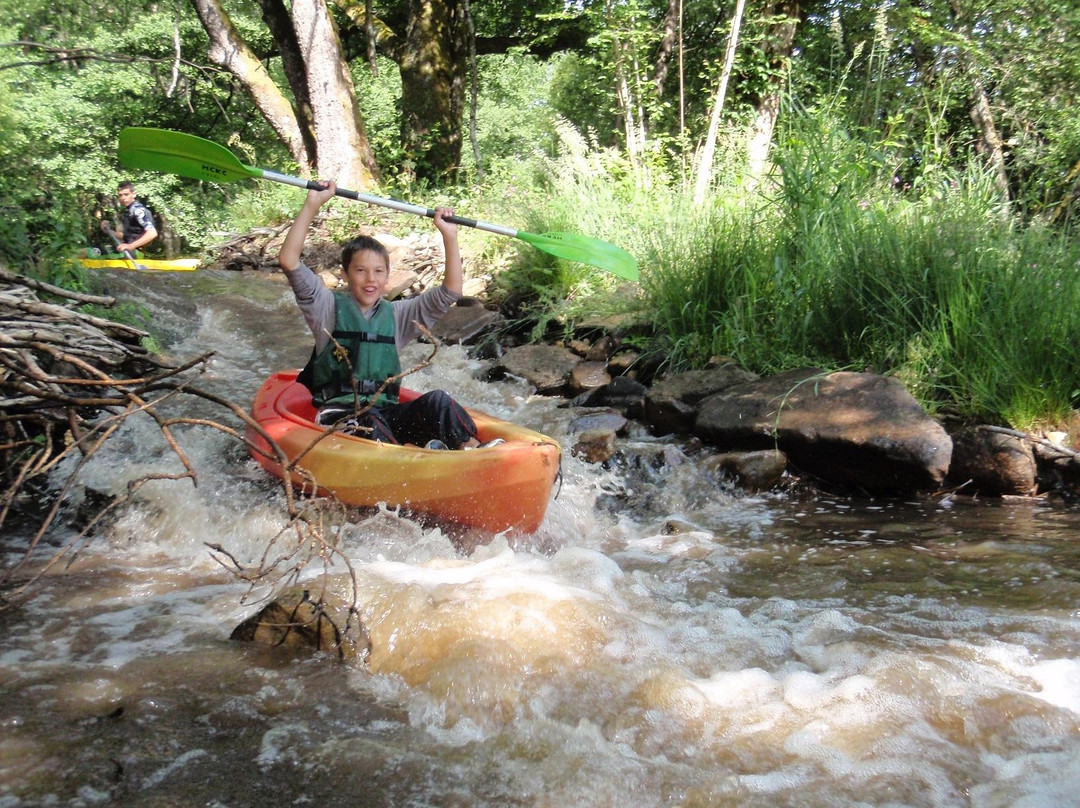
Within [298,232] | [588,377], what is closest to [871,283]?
[588,377]

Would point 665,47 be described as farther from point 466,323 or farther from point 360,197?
point 360,197

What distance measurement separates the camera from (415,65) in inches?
456

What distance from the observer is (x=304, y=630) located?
2.51m

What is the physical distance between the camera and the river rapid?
192 cm

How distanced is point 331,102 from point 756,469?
840 centimetres

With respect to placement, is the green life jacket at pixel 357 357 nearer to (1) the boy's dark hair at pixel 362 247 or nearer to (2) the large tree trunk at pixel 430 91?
(1) the boy's dark hair at pixel 362 247

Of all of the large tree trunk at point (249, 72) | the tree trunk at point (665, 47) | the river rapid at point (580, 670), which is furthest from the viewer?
the large tree trunk at point (249, 72)

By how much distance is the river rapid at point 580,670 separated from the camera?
1924 mm

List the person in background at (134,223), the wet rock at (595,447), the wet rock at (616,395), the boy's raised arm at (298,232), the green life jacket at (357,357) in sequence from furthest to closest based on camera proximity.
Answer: the person in background at (134,223) < the wet rock at (616,395) < the wet rock at (595,447) < the green life jacket at (357,357) < the boy's raised arm at (298,232)

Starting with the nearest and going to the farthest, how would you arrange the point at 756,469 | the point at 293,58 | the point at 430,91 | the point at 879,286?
the point at 756,469
the point at 879,286
the point at 293,58
the point at 430,91

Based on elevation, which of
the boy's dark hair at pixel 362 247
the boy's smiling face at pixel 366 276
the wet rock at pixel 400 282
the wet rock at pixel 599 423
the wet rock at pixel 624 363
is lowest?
the wet rock at pixel 599 423

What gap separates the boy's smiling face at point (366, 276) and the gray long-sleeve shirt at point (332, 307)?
6cm

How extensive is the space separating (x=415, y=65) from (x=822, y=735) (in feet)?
36.0

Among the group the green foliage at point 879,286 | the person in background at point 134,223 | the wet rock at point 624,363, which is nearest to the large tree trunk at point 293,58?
the person in background at point 134,223
